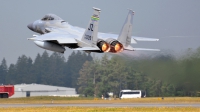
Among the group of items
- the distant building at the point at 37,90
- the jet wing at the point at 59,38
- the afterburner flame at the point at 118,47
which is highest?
the jet wing at the point at 59,38

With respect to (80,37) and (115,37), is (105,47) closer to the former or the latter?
(80,37)

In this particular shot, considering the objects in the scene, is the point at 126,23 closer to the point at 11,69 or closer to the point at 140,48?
the point at 140,48

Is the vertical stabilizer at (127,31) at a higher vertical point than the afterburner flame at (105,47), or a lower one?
higher

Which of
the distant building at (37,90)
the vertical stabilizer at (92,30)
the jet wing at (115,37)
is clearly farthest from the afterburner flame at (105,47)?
the distant building at (37,90)

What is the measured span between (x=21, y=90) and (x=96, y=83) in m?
14.9

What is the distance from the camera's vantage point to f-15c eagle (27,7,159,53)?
5056 centimetres

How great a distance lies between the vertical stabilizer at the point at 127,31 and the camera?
50.6 meters

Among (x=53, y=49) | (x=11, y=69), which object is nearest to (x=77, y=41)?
(x=53, y=49)

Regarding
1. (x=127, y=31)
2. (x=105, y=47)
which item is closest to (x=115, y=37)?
(x=127, y=31)

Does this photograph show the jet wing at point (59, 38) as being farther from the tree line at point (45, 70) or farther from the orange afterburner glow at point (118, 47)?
the tree line at point (45, 70)

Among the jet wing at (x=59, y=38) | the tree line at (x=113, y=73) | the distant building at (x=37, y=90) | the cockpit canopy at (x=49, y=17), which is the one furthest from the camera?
the distant building at (x=37, y=90)

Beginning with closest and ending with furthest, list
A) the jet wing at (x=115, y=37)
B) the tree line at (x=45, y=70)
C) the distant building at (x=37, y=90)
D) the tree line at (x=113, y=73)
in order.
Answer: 1. the tree line at (x=113, y=73)
2. the jet wing at (x=115, y=37)
3. the distant building at (x=37, y=90)
4. the tree line at (x=45, y=70)

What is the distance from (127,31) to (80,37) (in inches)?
191

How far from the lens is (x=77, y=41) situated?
5275 cm
